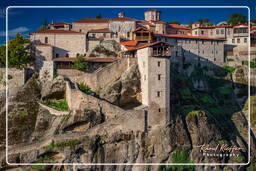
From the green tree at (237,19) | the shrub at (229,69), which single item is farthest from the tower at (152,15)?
the green tree at (237,19)

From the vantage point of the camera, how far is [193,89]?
51312 millimetres

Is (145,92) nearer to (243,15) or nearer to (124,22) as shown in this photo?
(124,22)

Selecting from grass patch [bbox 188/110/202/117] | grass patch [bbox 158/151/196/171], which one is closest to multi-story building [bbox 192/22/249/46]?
grass patch [bbox 188/110/202/117]

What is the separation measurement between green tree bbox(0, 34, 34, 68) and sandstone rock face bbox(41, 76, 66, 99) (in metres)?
5.60

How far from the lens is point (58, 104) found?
41125 mm

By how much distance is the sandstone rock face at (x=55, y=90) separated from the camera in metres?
42.0

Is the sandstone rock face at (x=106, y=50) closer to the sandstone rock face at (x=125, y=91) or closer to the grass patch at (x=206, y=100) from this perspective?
the sandstone rock face at (x=125, y=91)

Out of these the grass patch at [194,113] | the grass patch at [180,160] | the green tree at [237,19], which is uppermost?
the green tree at [237,19]

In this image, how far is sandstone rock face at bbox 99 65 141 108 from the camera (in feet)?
135

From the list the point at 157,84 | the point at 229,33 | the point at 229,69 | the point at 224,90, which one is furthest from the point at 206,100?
the point at 229,33

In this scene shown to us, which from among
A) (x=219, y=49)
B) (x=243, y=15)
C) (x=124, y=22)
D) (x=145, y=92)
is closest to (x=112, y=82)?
(x=145, y=92)

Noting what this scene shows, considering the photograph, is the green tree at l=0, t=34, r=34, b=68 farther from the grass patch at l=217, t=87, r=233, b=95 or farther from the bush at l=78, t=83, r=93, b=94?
the grass patch at l=217, t=87, r=233, b=95

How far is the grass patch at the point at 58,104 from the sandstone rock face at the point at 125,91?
4051 mm

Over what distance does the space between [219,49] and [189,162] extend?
78.2ft
